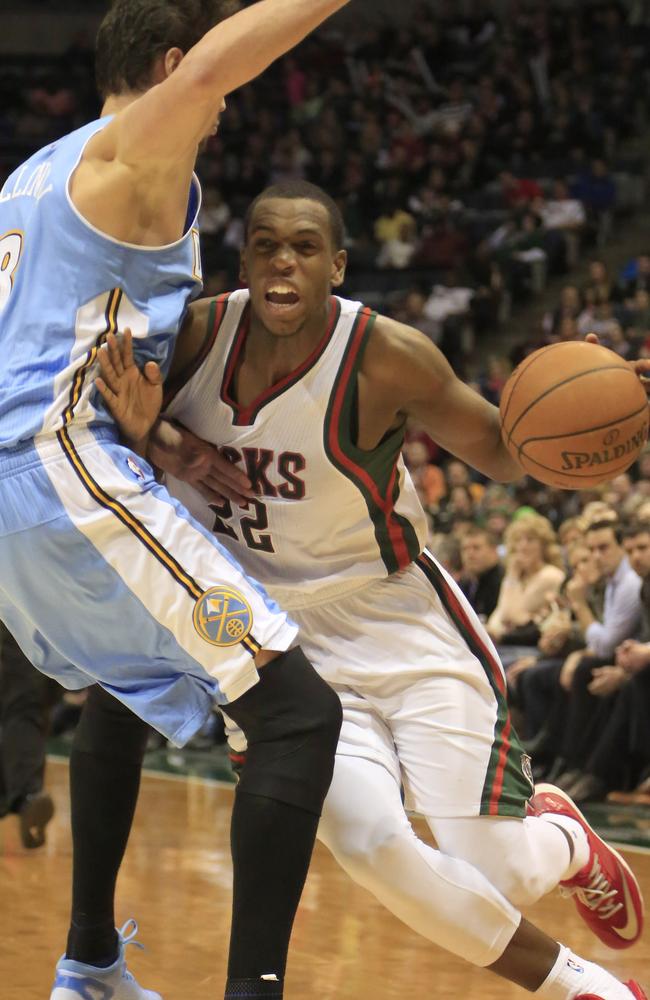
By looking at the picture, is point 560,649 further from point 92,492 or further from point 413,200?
point 413,200

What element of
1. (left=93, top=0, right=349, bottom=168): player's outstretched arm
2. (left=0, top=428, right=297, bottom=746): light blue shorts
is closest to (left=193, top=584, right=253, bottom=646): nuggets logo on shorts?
(left=0, top=428, right=297, bottom=746): light blue shorts

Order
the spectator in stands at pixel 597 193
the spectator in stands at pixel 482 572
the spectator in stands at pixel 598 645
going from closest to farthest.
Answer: the spectator in stands at pixel 598 645, the spectator in stands at pixel 482 572, the spectator in stands at pixel 597 193

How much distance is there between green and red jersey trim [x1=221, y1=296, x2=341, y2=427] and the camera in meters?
3.51

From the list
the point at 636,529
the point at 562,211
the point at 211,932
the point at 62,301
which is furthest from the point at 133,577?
the point at 562,211

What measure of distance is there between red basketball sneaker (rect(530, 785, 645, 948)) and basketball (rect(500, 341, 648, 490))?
0.94 m

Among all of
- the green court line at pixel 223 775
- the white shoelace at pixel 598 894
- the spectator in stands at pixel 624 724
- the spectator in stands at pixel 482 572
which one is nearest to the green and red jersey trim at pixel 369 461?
the white shoelace at pixel 598 894

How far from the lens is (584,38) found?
1695cm

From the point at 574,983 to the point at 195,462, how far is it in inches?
60.2

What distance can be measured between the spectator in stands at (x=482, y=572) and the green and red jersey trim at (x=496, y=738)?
16.5ft

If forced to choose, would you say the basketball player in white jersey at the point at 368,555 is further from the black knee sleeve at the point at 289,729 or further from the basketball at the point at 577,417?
the black knee sleeve at the point at 289,729

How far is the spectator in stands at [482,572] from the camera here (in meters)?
8.88

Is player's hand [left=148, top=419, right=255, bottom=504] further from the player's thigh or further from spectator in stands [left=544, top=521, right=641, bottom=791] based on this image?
spectator in stands [left=544, top=521, right=641, bottom=791]

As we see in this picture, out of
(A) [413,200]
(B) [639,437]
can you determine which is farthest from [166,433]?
(A) [413,200]

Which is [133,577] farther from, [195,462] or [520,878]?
[520,878]
